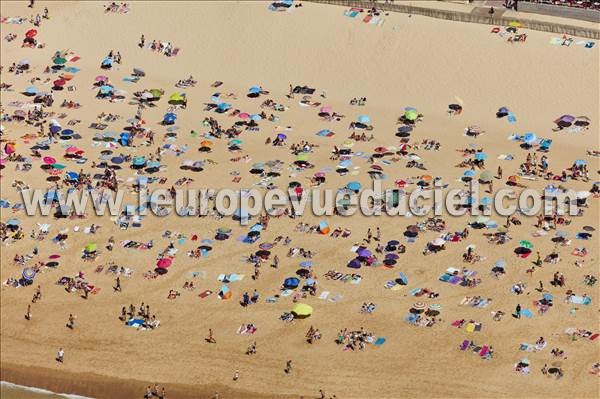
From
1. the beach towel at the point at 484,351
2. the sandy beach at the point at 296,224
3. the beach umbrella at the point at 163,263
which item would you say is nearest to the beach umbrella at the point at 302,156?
the sandy beach at the point at 296,224

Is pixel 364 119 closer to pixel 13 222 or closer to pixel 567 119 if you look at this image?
pixel 567 119

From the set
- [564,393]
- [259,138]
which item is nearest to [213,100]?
[259,138]

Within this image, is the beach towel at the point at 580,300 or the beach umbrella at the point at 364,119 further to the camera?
the beach umbrella at the point at 364,119

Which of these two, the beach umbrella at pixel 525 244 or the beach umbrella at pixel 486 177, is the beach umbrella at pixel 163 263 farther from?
the beach umbrella at pixel 486 177

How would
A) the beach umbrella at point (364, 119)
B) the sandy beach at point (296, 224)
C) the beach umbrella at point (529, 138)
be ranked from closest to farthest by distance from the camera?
1. the sandy beach at point (296, 224)
2. the beach umbrella at point (529, 138)
3. the beach umbrella at point (364, 119)

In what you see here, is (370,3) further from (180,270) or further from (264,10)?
(180,270)

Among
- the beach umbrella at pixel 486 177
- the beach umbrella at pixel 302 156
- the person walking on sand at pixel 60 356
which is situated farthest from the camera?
the beach umbrella at pixel 302 156

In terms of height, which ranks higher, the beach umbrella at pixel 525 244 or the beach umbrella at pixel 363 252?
the beach umbrella at pixel 525 244
